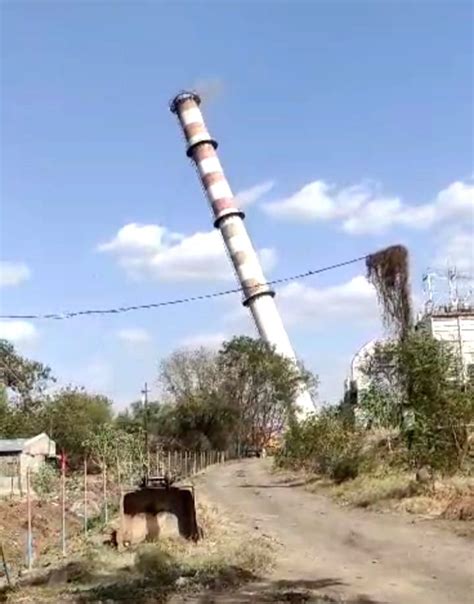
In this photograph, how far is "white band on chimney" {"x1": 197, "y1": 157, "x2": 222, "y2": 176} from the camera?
54969mm

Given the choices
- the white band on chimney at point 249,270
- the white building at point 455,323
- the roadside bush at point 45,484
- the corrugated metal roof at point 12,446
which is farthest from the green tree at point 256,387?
the roadside bush at point 45,484

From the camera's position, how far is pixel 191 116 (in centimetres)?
5850

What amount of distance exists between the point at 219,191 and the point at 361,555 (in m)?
42.4

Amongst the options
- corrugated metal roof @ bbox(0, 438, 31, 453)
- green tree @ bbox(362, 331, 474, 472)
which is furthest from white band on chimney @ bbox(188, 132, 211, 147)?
green tree @ bbox(362, 331, 474, 472)

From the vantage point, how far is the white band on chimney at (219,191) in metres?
54.5

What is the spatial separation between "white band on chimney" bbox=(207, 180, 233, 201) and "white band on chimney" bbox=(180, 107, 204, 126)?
18.7 feet

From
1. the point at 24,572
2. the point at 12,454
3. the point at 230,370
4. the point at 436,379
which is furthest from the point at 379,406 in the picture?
the point at 230,370

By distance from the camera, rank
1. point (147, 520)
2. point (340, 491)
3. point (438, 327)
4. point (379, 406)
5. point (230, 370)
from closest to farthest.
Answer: point (147, 520), point (340, 491), point (379, 406), point (438, 327), point (230, 370)

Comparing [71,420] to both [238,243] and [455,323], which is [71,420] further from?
[455,323]

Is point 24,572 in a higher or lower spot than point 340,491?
lower

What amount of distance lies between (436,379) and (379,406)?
32.8ft

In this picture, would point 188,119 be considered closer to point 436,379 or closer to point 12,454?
point 12,454

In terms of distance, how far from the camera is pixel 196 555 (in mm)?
13289

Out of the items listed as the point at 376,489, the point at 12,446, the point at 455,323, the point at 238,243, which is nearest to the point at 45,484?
the point at 12,446
